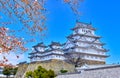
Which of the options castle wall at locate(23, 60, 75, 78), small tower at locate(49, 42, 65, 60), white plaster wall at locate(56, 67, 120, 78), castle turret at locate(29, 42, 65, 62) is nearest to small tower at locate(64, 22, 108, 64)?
small tower at locate(49, 42, 65, 60)

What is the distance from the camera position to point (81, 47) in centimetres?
4709

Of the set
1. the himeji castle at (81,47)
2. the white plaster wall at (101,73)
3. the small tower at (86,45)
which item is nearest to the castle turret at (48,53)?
the himeji castle at (81,47)

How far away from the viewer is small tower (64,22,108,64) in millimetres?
47031

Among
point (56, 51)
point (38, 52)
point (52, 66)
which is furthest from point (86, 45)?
point (52, 66)

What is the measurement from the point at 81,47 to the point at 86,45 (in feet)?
6.56

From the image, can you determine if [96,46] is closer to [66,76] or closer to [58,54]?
[58,54]

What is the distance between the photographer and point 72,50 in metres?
46.8

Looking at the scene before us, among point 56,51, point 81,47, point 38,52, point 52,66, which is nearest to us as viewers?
point 52,66

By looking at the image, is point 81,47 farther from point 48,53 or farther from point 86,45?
point 48,53

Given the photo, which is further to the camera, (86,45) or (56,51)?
(56,51)

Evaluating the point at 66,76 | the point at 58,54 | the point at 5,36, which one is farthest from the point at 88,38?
the point at 5,36

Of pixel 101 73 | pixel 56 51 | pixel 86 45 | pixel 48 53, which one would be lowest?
pixel 101 73

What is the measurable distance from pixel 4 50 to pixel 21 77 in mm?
28206

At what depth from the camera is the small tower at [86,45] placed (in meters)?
47.0
